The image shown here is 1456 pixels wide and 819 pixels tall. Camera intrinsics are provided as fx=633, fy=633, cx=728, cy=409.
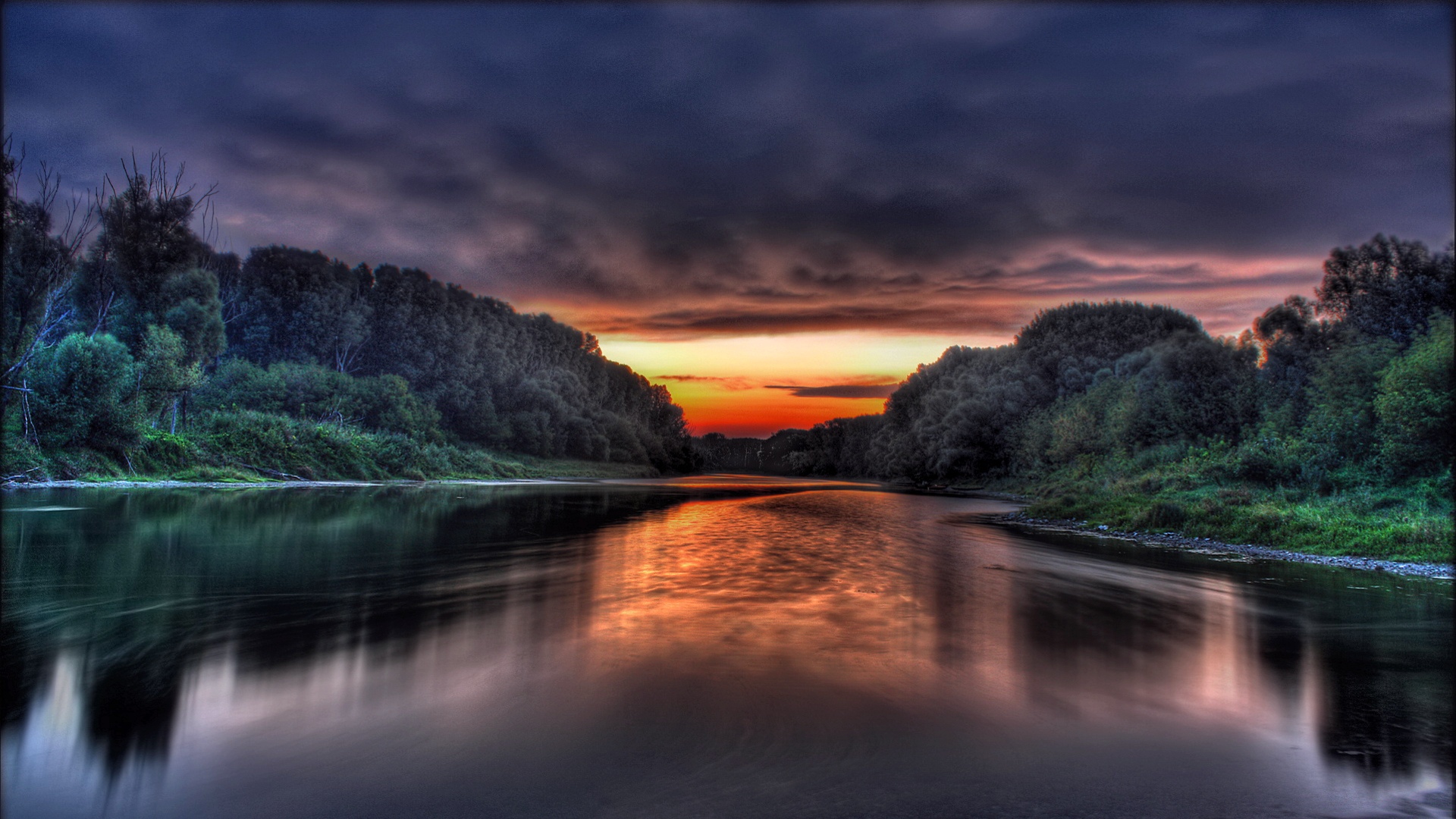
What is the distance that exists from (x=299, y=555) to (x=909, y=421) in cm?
8612

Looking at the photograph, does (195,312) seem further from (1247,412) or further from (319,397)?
(1247,412)

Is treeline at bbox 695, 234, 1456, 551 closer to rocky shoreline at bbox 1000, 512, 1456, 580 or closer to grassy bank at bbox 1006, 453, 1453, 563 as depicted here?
grassy bank at bbox 1006, 453, 1453, 563

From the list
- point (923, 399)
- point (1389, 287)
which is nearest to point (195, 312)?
point (1389, 287)

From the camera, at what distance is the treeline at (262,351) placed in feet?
77.5

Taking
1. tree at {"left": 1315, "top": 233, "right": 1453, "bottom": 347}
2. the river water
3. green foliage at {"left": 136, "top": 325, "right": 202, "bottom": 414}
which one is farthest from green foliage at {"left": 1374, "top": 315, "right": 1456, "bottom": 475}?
green foliage at {"left": 136, "top": 325, "right": 202, "bottom": 414}

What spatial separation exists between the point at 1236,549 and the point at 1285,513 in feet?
6.72

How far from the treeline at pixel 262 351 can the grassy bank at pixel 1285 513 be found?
3671 cm

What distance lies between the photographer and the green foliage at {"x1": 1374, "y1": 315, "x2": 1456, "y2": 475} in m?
15.9

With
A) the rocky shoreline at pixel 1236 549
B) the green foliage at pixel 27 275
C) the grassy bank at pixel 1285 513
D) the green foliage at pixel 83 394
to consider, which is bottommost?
the rocky shoreline at pixel 1236 549

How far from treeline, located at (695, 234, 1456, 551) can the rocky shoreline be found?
2.78 ft

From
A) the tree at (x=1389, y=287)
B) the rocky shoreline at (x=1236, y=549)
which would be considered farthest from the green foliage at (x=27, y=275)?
the tree at (x=1389, y=287)

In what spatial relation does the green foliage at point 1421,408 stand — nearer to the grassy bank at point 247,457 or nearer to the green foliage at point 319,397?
the grassy bank at point 247,457

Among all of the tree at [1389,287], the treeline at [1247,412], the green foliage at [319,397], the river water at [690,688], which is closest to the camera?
the river water at [690,688]

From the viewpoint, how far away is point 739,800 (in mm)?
3652
